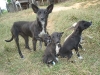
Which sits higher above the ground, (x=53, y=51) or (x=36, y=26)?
(x=36, y=26)

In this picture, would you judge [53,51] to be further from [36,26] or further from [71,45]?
[36,26]

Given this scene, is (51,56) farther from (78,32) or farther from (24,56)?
(24,56)

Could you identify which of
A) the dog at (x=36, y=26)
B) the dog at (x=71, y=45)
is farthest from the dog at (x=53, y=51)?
the dog at (x=36, y=26)

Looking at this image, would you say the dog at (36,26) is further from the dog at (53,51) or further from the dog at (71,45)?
the dog at (71,45)

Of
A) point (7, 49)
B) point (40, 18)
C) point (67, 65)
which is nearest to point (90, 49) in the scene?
point (67, 65)

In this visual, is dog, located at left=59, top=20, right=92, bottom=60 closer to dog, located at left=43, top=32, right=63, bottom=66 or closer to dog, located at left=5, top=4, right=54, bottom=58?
dog, located at left=43, top=32, right=63, bottom=66

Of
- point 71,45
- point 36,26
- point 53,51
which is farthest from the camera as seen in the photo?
point 36,26

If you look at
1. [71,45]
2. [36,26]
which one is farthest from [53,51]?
[36,26]

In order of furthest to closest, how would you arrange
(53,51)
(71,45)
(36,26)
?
(36,26) < (71,45) < (53,51)

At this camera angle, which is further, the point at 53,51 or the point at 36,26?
the point at 36,26

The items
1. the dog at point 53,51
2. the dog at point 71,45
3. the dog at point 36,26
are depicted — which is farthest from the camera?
the dog at point 36,26

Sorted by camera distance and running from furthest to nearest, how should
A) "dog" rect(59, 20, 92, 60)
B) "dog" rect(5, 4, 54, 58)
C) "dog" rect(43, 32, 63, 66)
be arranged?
"dog" rect(5, 4, 54, 58) < "dog" rect(59, 20, 92, 60) < "dog" rect(43, 32, 63, 66)

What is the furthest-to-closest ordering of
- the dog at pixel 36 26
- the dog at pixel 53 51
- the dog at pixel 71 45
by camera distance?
the dog at pixel 36 26
the dog at pixel 71 45
the dog at pixel 53 51

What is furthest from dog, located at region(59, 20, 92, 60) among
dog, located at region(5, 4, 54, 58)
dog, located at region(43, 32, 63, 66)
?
dog, located at region(5, 4, 54, 58)
